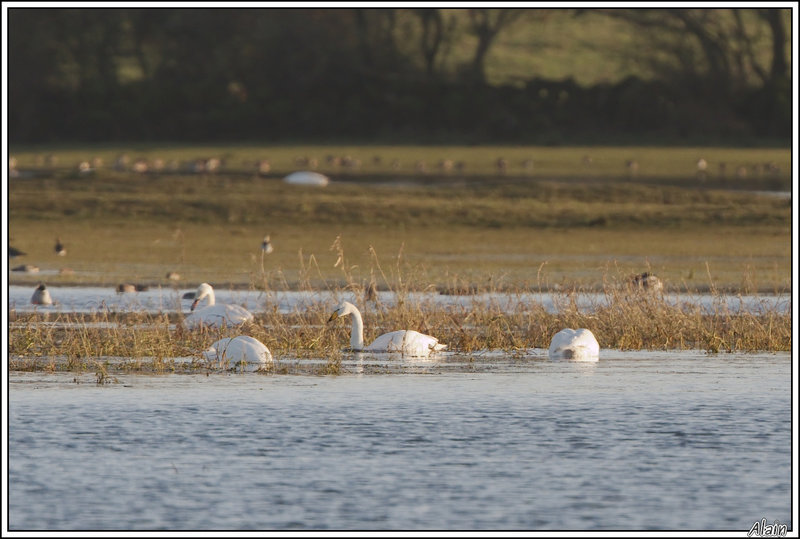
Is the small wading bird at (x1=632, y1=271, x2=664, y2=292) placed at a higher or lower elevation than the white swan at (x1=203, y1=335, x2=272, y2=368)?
higher

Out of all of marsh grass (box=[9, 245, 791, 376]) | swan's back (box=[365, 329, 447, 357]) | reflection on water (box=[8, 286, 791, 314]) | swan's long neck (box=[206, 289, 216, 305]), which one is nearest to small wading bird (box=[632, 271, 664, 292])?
marsh grass (box=[9, 245, 791, 376])

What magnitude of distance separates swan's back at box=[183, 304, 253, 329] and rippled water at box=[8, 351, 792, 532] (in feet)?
5.93

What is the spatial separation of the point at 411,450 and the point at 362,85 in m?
Result: 46.1

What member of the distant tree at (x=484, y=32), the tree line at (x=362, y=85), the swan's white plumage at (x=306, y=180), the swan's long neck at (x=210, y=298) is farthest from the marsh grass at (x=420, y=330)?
the distant tree at (x=484, y=32)

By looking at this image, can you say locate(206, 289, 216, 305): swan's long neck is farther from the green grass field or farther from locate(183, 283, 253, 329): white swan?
the green grass field

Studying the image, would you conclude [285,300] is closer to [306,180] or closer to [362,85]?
[306,180]

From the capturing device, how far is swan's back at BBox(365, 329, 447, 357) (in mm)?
14258

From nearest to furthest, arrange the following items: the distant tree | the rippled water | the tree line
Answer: the rippled water < the tree line < the distant tree

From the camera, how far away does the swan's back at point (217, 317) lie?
48.9ft

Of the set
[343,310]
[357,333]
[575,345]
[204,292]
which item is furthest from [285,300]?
[575,345]

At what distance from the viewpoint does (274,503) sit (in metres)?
8.88

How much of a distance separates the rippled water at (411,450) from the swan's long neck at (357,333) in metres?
0.99

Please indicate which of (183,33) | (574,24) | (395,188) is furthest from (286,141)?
(574,24)

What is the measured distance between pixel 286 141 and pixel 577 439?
42063 mm
